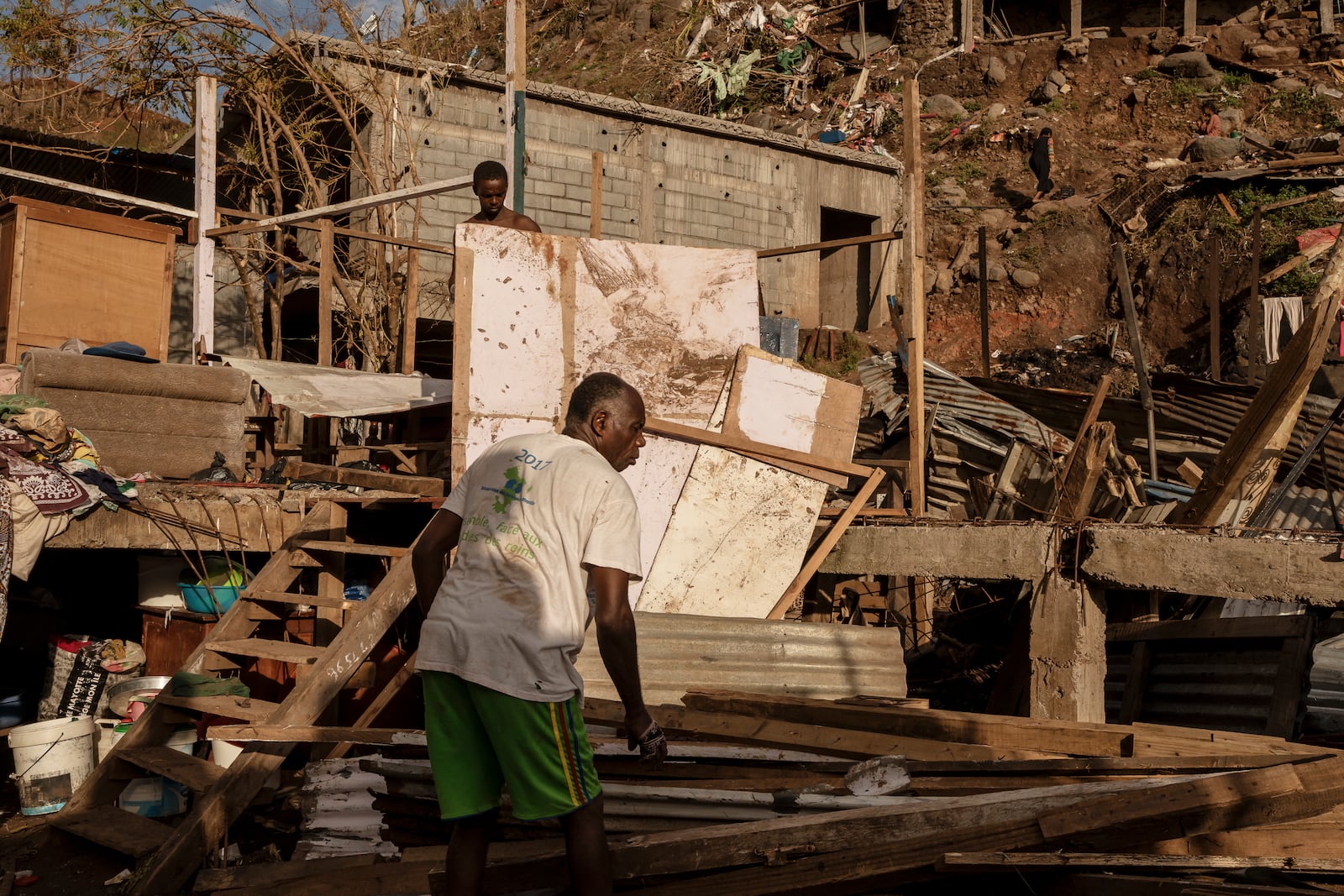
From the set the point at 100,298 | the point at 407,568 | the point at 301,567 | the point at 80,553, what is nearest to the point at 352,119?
the point at 100,298

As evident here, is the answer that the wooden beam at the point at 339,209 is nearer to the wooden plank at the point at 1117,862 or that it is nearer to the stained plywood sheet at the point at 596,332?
the stained plywood sheet at the point at 596,332

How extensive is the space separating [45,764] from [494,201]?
A: 4.16 m

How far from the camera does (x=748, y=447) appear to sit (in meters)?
6.76

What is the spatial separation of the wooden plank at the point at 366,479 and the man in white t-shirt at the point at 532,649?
4088 millimetres

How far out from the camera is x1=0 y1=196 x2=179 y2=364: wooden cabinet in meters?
8.32

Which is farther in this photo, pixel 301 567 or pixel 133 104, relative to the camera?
pixel 133 104

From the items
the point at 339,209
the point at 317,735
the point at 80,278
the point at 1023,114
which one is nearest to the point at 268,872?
the point at 317,735

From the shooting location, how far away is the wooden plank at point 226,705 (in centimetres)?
541

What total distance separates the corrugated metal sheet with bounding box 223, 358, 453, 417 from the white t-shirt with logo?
4779 millimetres

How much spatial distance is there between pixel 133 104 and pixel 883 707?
11014 mm

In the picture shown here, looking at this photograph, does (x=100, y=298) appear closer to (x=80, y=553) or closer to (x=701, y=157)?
(x=80, y=553)

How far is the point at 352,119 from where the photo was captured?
44.1ft

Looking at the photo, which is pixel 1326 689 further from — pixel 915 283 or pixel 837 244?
pixel 837 244

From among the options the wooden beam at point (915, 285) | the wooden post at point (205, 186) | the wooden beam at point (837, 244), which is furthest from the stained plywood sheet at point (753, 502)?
the wooden post at point (205, 186)
